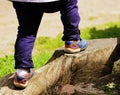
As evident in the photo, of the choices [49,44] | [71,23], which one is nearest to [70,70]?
[71,23]

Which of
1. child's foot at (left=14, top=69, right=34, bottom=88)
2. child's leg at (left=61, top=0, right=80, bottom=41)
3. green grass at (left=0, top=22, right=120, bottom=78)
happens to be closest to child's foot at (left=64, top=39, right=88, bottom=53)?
child's leg at (left=61, top=0, right=80, bottom=41)

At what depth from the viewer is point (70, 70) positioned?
18.0 ft

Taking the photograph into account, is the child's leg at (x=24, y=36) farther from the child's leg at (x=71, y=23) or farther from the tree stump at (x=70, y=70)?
the child's leg at (x=71, y=23)

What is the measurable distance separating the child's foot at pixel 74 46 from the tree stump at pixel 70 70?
0.07m

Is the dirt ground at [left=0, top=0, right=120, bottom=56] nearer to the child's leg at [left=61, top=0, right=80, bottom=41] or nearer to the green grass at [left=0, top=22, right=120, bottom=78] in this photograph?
the green grass at [left=0, top=22, right=120, bottom=78]

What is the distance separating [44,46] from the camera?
832 centimetres

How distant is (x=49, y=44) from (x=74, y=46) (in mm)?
3168

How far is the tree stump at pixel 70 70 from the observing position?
5008mm

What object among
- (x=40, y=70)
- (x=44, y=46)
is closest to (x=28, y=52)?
(x=40, y=70)

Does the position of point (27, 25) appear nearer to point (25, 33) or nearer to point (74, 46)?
point (25, 33)

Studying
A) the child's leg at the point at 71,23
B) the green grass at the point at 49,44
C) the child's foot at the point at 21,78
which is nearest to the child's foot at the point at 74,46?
the child's leg at the point at 71,23

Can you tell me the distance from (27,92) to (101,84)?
1.10m

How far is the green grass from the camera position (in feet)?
23.4

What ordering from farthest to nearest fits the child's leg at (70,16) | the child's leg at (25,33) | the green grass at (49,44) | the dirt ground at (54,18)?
the dirt ground at (54,18), the green grass at (49,44), the child's leg at (70,16), the child's leg at (25,33)
